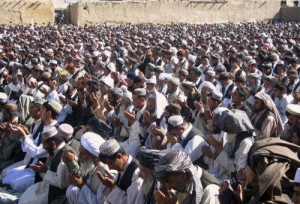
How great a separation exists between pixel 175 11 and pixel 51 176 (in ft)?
96.9

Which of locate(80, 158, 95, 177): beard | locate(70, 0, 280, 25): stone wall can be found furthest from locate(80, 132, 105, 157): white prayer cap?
locate(70, 0, 280, 25): stone wall

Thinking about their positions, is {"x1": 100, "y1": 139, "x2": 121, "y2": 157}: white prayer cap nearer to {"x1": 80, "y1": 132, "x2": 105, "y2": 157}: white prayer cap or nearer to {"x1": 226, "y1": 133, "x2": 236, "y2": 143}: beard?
{"x1": 80, "y1": 132, "x2": 105, "y2": 157}: white prayer cap

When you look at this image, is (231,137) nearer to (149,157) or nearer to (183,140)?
(183,140)

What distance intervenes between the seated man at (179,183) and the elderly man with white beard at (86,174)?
1169 millimetres

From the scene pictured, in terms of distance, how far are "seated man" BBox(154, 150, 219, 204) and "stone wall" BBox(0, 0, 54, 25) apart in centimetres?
2565

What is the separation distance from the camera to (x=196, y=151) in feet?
15.2

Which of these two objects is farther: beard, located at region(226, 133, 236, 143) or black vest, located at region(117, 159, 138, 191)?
beard, located at region(226, 133, 236, 143)

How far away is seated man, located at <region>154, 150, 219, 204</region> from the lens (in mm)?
2844

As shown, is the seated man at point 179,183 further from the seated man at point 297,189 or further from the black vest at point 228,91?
the black vest at point 228,91

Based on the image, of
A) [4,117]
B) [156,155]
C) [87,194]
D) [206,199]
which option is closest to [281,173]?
[206,199]

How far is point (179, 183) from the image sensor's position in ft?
9.41

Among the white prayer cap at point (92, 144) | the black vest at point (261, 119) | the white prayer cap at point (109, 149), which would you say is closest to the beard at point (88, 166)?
the white prayer cap at point (92, 144)

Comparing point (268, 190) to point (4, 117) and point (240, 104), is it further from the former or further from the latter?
point (4, 117)

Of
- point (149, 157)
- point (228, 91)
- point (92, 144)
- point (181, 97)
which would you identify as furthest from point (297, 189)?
point (228, 91)
